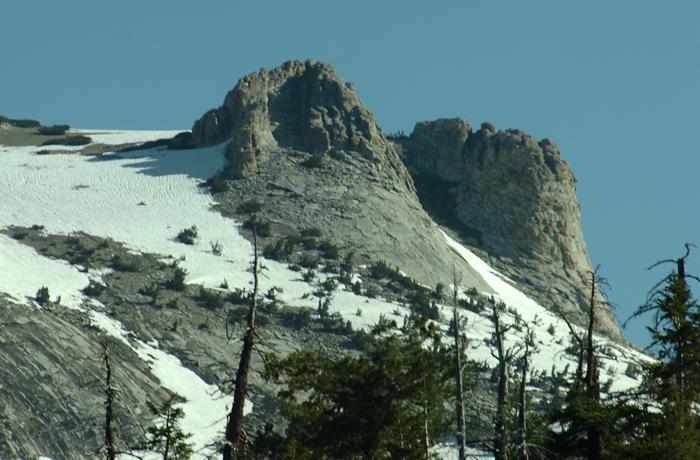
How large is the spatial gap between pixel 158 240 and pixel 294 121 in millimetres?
23152

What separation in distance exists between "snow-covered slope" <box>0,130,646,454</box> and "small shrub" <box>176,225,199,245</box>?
0.49 metres

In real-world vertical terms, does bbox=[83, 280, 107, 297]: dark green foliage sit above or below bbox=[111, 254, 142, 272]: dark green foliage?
below

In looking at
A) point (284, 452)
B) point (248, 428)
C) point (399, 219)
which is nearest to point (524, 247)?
point (399, 219)

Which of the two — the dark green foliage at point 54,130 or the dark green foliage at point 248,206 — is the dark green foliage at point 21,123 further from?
the dark green foliage at point 248,206

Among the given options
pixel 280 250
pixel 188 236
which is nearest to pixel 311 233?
pixel 280 250

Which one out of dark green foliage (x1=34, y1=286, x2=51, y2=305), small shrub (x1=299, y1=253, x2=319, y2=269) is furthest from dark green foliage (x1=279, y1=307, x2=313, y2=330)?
dark green foliage (x1=34, y1=286, x2=51, y2=305)

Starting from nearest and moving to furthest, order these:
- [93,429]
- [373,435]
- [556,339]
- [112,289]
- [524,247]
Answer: [373,435] → [93,429] → [112,289] → [556,339] → [524,247]

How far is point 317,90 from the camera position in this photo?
380ft

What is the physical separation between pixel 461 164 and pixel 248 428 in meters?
59.8

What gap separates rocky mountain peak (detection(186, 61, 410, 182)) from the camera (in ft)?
357

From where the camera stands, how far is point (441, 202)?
119m

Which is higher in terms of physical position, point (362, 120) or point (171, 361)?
point (362, 120)

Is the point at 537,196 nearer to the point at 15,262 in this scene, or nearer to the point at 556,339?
the point at 556,339

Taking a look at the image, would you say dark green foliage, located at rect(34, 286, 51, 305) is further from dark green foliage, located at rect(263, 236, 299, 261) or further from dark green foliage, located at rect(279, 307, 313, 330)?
dark green foliage, located at rect(263, 236, 299, 261)
